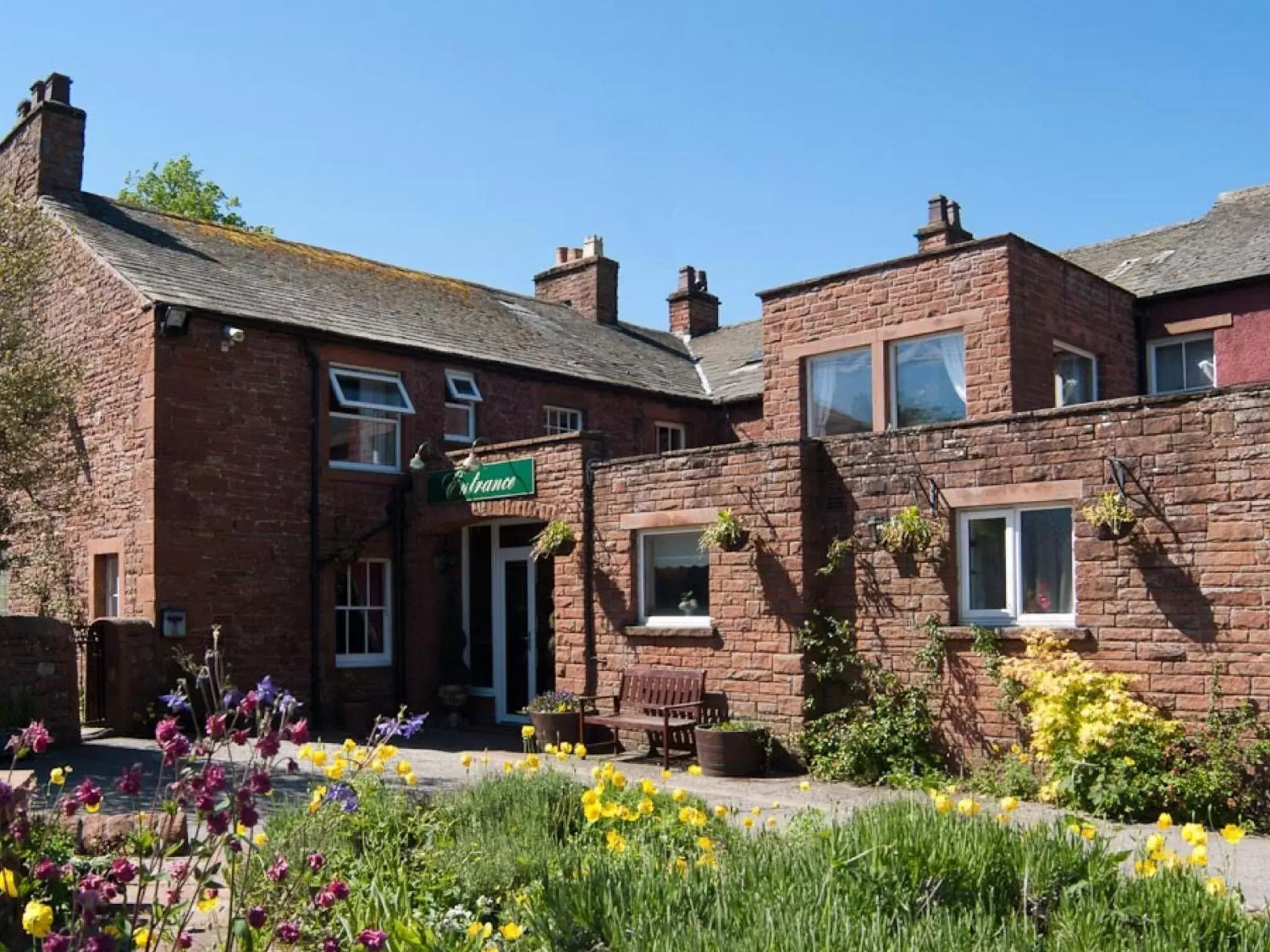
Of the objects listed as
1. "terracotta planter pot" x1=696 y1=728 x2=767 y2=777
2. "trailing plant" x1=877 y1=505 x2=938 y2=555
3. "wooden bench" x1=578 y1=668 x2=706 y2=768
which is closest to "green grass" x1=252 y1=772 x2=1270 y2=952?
"trailing plant" x1=877 y1=505 x2=938 y2=555

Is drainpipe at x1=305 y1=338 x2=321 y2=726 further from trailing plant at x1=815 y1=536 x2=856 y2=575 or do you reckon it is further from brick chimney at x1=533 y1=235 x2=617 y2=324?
brick chimney at x1=533 y1=235 x2=617 y2=324

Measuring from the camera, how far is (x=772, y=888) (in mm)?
5145

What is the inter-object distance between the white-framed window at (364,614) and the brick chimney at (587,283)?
997 cm

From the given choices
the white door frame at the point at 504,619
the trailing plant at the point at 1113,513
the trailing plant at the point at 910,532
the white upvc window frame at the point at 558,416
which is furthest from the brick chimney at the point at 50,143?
the trailing plant at the point at 1113,513

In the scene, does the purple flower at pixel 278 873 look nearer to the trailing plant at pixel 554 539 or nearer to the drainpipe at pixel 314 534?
the trailing plant at pixel 554 539

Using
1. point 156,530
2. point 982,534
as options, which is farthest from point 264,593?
point 982,534

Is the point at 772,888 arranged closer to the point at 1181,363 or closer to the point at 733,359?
the point at 1181,363

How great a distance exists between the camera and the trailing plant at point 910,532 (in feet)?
39.4

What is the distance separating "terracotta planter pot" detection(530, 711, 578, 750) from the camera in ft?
46.7

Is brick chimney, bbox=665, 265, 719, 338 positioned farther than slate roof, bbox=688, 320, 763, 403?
Yes

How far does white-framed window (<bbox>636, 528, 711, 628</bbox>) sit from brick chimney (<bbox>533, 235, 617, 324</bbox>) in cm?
1225

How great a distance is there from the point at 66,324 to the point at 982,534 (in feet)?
43.9

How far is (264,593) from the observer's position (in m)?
16.5

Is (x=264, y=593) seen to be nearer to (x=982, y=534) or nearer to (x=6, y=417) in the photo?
(x=6, y=417)
